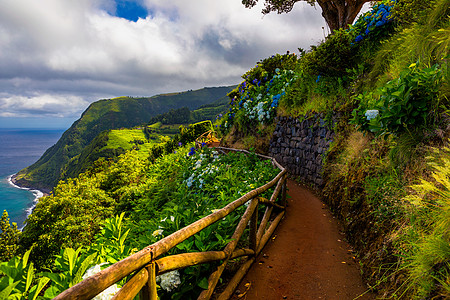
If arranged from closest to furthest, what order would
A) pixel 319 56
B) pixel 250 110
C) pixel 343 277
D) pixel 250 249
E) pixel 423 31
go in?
pixel 343 277
pixel 250 249
pixel 423 31
pixel 319 56
pixel 250 110

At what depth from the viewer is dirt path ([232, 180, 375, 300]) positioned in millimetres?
3198

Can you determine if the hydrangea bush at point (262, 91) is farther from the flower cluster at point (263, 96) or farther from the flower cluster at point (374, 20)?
the flower cluster at point (374, 20)

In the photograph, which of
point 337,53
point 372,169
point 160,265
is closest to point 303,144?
point 337,53

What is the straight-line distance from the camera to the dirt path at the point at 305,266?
320 centimetres

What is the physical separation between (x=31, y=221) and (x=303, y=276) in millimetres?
22610

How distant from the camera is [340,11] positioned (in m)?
12.3

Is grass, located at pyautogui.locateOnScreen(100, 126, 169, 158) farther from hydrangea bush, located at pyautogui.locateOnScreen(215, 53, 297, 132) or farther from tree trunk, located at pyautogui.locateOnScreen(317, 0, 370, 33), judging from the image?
tree trunk, located at pyautogui.locateOnScreen(317, 0, 370, 33)

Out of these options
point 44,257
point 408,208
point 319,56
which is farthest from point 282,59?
point 44,257

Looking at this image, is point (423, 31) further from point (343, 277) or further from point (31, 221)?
point (31, 221)

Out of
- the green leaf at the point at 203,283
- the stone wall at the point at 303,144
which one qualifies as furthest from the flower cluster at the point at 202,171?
the green leaf at the point at 203,283

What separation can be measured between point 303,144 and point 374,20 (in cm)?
448

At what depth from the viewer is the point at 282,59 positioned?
14094mm

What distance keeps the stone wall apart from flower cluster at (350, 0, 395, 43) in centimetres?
275

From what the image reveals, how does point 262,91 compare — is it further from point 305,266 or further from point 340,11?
point 305,266
